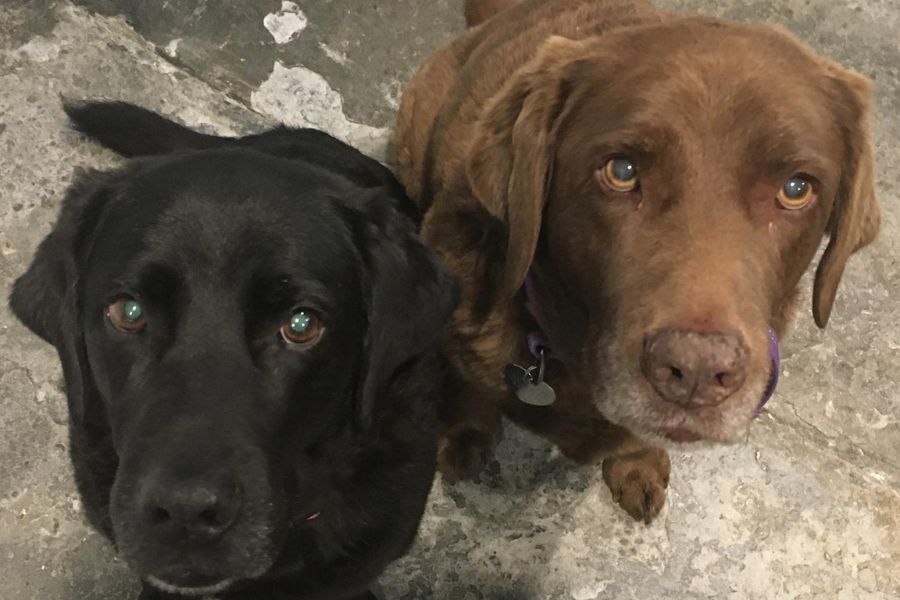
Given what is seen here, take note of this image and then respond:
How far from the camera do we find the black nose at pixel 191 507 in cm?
136

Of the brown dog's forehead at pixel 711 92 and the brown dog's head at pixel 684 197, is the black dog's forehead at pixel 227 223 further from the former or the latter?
the brown dog's forehead at pixel 711 92

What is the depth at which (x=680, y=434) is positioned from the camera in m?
1.62

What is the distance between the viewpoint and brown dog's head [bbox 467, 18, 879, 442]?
1.49m

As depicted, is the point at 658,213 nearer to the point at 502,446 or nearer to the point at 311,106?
the point at 502,446

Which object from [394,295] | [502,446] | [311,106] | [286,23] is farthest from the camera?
[286,23]

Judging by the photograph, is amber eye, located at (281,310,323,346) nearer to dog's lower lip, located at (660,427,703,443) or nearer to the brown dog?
the brown dog

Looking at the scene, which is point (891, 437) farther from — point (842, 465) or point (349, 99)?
point (349, 99)

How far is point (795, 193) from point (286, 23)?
78.5 inches

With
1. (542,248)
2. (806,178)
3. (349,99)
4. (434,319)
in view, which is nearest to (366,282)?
(434,319)

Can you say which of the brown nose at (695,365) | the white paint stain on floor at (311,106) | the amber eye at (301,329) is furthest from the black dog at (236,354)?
the white paint stain on floor at (311,106)

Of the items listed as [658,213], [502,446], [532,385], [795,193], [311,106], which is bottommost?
[502,446]

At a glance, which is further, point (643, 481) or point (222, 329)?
point (643, 481)

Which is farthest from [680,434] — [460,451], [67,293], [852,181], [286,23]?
[286,23]

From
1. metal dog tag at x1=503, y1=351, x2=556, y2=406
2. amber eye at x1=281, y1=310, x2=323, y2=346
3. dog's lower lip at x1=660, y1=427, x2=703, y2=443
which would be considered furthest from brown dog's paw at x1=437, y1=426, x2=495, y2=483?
amber eye at x1=281, y1=310, x2=323, y2=346
